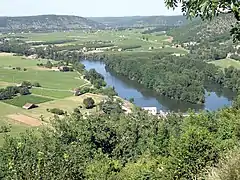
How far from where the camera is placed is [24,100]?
5291 cm

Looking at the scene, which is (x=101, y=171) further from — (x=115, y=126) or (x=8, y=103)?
(x=8, y=103)

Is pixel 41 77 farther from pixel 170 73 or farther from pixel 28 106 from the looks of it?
pixel 28 106

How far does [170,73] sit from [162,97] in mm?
10972

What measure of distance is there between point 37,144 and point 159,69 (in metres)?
53.8

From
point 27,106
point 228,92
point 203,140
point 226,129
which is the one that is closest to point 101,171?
point 203,140

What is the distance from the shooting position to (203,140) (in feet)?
46.9

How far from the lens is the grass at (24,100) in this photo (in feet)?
169

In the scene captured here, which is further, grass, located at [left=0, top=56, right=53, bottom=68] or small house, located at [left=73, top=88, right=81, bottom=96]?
grass, located at [left=0, top=56, right=53, bottom=68]

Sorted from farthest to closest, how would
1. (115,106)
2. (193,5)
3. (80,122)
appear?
(115,106) → (80,122) → (193,5)

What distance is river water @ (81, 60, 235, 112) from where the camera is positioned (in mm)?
52091

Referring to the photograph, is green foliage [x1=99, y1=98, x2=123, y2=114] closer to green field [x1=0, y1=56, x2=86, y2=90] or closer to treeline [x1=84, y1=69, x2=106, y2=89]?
treeline [x1=84, y1=69, x2=106, y2=89]

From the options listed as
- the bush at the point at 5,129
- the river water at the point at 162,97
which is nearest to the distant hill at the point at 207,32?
the river water at the point at 162,97

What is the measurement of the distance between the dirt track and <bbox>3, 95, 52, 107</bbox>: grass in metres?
6.08

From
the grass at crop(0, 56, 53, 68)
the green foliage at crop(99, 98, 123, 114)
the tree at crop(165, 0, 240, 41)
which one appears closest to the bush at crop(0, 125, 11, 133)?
the green foliage at crop(99, 98, 123, 114)
